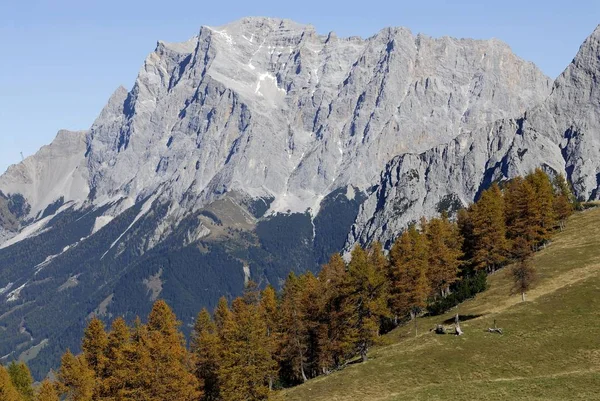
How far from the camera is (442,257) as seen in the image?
117 metres

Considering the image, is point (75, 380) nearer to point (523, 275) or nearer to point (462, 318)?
point (462, 318)

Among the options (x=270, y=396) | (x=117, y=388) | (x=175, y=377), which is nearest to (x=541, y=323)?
(x=270, y=396)

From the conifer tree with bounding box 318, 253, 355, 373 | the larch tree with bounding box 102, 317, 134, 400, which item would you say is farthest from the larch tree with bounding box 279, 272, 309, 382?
the larch tree with bounding box 102, 317, 134, 400

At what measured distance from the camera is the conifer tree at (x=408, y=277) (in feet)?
351

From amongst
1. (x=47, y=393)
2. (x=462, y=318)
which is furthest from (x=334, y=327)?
(x=47, y=393)

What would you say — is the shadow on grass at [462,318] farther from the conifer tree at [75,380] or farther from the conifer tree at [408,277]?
the conifer tree at [75,380]

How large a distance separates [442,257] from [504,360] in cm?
4369

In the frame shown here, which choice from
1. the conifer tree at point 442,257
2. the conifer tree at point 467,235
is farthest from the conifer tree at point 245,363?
the conifer tree at point 467,235

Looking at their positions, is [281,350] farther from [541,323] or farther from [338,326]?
[541,323]

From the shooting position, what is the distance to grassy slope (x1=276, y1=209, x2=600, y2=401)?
218 ft

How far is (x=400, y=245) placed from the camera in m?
114

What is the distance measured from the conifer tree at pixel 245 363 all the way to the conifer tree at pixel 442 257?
4255 centimetres

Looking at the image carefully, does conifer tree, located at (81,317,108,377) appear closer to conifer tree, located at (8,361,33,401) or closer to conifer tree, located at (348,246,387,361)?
conifer tree, located at (8,361,33,401)

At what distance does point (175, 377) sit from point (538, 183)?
81943 mm
